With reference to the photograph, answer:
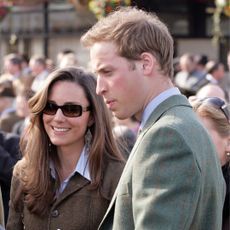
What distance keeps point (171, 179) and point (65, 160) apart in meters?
1.40

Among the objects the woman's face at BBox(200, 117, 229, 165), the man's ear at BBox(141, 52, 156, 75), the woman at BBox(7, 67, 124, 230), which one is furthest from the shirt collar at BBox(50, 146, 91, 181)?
the man's ear at BBox(141, 52, 156, 75)

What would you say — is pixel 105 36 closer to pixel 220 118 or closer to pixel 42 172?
pixel 42 172

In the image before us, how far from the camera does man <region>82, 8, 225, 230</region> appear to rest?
2.27m

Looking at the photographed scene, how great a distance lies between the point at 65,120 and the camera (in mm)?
3549

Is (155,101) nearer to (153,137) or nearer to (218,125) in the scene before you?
(153,137)

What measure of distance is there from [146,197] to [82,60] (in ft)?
46.7

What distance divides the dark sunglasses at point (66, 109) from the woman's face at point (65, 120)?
0.05 feet

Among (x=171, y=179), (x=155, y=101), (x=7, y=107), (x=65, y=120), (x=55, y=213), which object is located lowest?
(x=7, y=107)

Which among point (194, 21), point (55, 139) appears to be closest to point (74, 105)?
point (55, 139)

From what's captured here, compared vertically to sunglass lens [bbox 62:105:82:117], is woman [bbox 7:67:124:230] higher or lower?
lower

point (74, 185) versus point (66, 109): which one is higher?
point (66, 109)

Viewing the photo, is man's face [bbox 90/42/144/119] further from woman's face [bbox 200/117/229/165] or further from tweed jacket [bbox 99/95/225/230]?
woman's face [bbox 200/117/229/165]

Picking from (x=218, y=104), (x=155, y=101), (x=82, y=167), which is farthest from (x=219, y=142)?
(x=155, y=101)

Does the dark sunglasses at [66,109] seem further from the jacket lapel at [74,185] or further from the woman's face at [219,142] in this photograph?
the woman's face at [219,142]
